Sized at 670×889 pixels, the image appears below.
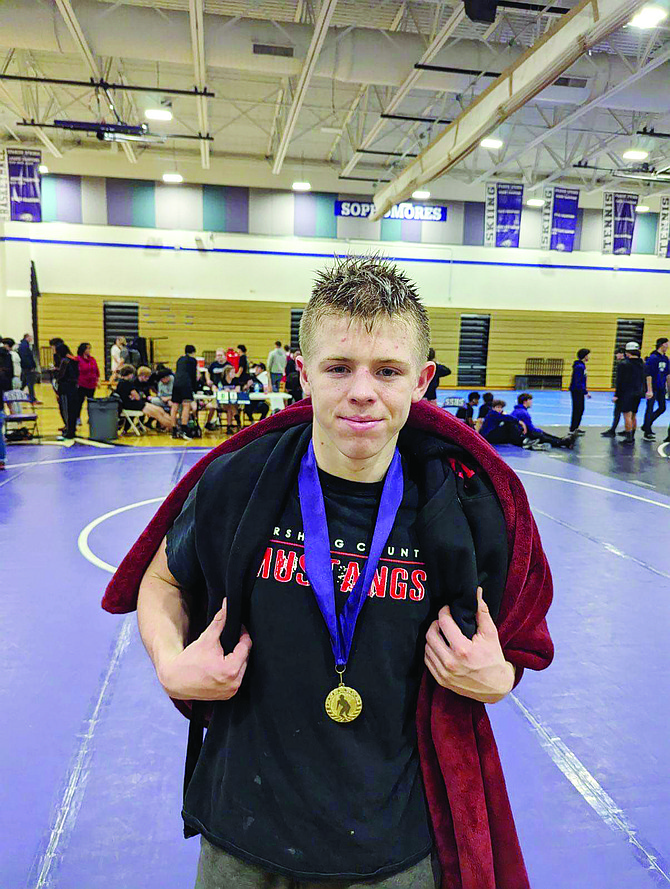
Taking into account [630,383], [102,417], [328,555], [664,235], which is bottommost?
[102,417]

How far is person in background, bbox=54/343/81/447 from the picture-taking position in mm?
12078

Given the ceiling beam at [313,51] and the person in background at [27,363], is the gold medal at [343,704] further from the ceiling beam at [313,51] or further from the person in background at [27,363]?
the person in background at [27,363]

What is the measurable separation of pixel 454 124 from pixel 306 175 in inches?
400

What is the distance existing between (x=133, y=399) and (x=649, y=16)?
10631 millimetres

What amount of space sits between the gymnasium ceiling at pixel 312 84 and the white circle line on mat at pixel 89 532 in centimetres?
714

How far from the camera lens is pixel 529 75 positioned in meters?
9.23

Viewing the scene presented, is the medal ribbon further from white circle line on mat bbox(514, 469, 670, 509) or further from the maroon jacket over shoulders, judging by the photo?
white circle line on mat bbox(514, 469, 670, 509)

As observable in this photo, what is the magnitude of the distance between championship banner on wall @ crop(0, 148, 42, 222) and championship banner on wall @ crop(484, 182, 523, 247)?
474 inches

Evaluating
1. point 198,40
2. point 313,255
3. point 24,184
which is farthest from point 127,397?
point 313,255

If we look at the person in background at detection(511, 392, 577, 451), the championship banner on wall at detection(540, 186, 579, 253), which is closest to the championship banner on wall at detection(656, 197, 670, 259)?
the championship banner on wall at detection(540, 186, 579, 253)

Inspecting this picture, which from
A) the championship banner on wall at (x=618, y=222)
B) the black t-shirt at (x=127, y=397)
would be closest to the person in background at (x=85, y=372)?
the black t-shirt at (x=127, y=397)

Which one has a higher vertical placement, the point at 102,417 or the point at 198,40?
the point at 198,40

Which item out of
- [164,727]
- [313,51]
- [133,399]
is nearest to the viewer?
[164,727]

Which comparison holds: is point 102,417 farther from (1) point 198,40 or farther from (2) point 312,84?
(2) point 312,84
